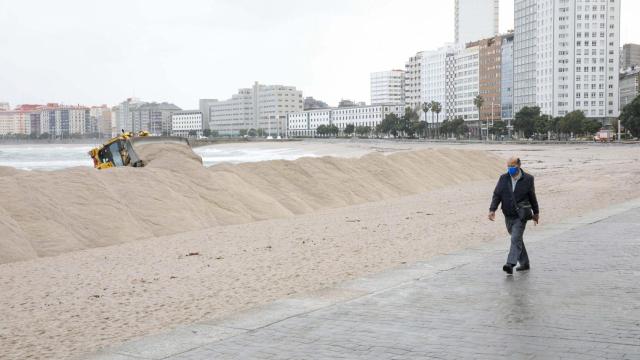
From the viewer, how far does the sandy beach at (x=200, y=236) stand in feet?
27.0

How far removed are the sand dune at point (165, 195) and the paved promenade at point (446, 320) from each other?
24.7 feet

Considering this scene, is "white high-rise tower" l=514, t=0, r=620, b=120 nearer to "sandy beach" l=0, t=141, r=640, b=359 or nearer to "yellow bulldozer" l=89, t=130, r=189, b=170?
"sandy beach" l=0, t=141, r=640, b=359

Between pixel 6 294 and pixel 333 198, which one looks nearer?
pixel 6 294

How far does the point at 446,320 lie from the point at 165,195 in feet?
39.4

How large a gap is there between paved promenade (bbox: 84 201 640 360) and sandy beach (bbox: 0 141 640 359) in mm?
785

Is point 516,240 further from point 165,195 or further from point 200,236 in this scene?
point 165,195

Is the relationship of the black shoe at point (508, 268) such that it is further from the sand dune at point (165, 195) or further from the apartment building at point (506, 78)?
the apartment building at point (506, 78)

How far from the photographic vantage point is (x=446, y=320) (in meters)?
7.05

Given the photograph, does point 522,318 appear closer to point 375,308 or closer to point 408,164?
point 375,308

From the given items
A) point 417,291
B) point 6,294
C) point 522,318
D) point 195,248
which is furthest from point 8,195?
point 522,318

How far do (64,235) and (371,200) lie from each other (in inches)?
498

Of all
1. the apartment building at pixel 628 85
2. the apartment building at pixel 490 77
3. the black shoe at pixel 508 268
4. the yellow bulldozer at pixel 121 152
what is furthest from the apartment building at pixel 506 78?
the black shoe at pixel 508 268

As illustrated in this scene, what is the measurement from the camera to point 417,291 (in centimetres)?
850

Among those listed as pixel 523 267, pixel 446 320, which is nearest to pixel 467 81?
pixel 523 267
